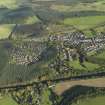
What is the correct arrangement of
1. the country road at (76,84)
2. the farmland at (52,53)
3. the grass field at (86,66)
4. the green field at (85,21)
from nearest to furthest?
the farmland at (52,53)
the country road at (76,84)
the grass field at (86,66)
the green field at (85,21)

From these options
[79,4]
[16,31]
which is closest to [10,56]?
[16,31]

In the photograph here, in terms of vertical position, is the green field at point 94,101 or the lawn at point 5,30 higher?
the green field at point 94,101

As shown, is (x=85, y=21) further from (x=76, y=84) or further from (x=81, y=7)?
(x=76, y=84)

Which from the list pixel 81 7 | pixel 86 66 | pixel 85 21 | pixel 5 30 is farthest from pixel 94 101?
pixel 81 7

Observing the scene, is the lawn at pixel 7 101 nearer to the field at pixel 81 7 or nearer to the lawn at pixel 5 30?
the lawn at pixel 5 30

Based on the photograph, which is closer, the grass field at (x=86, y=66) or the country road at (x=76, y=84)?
the country road at (x=76, y=84)

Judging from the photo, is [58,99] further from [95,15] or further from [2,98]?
[95,15]

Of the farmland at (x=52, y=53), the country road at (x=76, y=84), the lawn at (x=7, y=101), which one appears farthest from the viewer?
the country road at (x=76, y=84)

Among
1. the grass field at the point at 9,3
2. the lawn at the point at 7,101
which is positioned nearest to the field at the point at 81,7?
the grass field at the point at 9,3
